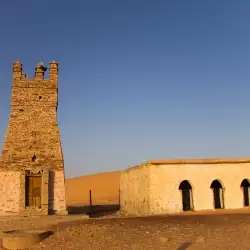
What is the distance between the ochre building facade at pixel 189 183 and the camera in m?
21.8

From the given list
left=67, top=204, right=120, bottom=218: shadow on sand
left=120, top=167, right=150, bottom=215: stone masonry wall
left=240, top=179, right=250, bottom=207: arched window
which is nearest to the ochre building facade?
left=120, top=167, right=150, bottom=215: stone masonry wall

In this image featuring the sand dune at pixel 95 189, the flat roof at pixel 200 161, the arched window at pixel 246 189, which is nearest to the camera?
the flat roof at pixel 200 161

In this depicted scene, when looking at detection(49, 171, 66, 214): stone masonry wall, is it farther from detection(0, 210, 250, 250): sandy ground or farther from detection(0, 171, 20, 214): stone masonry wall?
detection(0, 210, 250, 250): sandy ground

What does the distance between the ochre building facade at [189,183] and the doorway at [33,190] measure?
6.34 meters

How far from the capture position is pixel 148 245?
11.5m

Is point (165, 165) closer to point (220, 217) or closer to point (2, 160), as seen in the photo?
point (220, 217)

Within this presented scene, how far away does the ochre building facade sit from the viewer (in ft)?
71.6

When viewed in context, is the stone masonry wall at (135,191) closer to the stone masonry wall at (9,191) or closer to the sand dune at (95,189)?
the stone masonry wall at (9,191)

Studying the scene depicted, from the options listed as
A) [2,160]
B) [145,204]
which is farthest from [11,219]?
[145,204]

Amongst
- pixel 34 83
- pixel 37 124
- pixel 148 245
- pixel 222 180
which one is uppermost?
pixel 34 83

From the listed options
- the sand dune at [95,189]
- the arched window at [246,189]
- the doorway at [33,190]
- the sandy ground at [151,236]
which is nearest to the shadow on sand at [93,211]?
the doorway at [33,190]

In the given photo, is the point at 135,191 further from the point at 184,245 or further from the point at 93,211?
the point at 184,245

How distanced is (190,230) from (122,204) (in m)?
16.5

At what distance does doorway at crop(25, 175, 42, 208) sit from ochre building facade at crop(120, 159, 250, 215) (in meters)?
6.34
